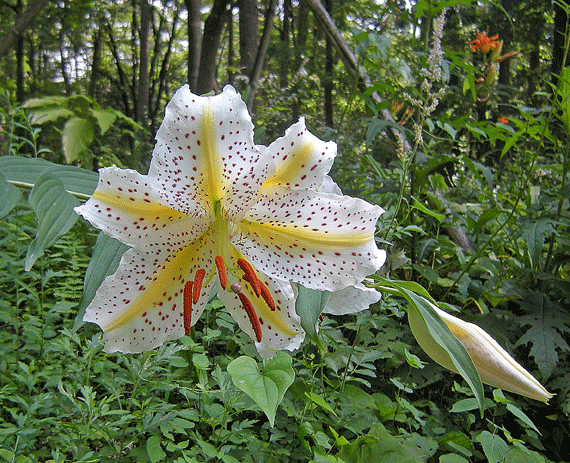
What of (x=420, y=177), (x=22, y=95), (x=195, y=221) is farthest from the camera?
(x=22, y=95)

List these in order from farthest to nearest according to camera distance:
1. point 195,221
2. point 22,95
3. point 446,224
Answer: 1. point 22,95
2. point 446,224
3. point 195,221

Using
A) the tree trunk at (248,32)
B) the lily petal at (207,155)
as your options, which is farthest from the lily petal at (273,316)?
the tree trunk at (248,32)

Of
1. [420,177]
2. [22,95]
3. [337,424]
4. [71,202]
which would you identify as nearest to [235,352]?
[337,424]

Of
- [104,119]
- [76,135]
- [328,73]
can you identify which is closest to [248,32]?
[104,119]

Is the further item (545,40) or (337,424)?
(545,40)

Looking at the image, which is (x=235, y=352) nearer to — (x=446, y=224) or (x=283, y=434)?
(x=283, y=434)
